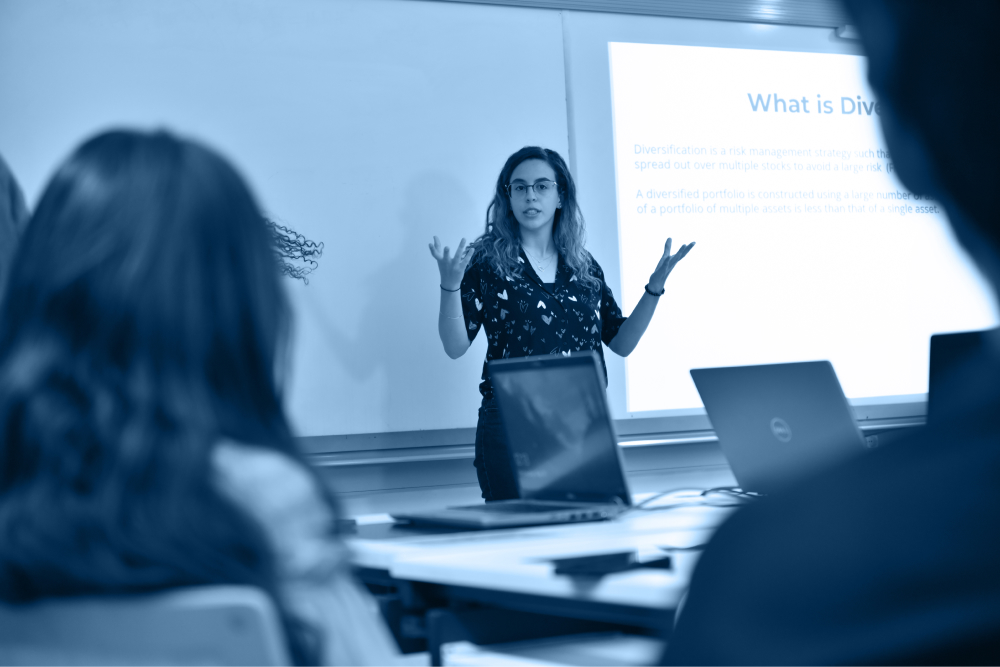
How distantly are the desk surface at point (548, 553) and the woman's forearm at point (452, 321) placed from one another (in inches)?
43.3

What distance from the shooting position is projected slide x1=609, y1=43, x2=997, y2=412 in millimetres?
4059

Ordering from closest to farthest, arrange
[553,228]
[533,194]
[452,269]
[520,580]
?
1. [520,580]
2. [452,269]
3. [533,194]
4. [553,228]

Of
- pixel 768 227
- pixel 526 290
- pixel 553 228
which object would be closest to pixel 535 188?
pixel 553 228

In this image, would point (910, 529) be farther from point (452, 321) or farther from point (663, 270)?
point (663, 270)

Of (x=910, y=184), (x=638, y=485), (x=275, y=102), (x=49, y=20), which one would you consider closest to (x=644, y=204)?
(x=638, y=485)

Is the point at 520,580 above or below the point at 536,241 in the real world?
below

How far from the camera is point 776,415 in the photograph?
2139 mm

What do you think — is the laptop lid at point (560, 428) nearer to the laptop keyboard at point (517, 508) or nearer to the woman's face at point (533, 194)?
the laptop keyboard at point (517, 508)

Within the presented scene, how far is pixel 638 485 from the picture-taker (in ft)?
13.2

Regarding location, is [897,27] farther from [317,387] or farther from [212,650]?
[317,387]

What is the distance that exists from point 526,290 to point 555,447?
3.84 ft

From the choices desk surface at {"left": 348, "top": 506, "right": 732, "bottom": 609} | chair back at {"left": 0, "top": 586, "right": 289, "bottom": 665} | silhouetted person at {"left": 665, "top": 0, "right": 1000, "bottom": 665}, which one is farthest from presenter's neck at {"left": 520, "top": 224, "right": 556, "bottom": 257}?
silhouetted person at {"left": 665, "top": 0, "right": 1000, "bottom": 665}

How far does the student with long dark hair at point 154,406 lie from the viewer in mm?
A: 821

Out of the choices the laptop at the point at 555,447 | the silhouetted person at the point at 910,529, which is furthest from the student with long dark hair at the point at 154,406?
the laptop at the point at 555,447
